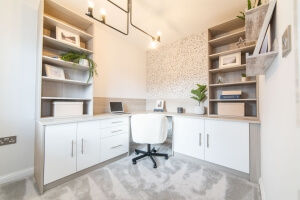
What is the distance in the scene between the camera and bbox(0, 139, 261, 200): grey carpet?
→ 138cm

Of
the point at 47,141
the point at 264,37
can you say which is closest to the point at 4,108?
the point at 47,141

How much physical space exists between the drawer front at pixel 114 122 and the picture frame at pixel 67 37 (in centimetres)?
125

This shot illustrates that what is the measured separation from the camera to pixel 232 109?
2.07m

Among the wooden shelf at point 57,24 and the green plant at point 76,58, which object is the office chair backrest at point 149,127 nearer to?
the green plant at point 76,58

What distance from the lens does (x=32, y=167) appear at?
1786 mm

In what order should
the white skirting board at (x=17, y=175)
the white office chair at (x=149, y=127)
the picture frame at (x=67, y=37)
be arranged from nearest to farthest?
the white skirting board at (x=17, y=175), the picture frame at (x=67, y=37), the white office chair at (x=149, y=127)

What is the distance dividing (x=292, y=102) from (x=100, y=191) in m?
1.82

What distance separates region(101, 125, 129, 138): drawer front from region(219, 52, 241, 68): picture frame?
2.04 meters

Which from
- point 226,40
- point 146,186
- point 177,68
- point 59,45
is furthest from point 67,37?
point 226,40

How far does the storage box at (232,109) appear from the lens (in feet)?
6.55

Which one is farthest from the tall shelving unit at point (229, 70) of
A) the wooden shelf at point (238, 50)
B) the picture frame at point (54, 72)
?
the picture frame at point (54, 72)

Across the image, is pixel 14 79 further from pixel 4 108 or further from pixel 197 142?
pixel 197 142

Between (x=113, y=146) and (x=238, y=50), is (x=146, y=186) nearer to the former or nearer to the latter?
(x=113, y=146)

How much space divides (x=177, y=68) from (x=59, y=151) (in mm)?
2668
